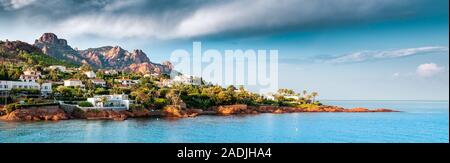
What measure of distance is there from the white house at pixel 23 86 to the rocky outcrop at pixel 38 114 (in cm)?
421

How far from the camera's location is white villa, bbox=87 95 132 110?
21.0 m

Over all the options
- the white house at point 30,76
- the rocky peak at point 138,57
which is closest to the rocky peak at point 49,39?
the rocky peak at point 138,57

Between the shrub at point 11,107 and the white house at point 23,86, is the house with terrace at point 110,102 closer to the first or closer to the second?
the shrub at point 11,107

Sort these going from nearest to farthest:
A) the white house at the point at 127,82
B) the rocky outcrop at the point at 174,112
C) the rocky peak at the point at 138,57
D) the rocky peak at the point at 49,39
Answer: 1. the rocky outcrop at the point at 174,112
2. the white house at the point at 127,82
3. the rocky peak at the point at 49,39
4. the rocky peak at the point at 138,57

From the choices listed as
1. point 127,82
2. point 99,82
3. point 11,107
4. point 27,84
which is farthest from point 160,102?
point 127,82

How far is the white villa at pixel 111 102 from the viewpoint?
21.0 m

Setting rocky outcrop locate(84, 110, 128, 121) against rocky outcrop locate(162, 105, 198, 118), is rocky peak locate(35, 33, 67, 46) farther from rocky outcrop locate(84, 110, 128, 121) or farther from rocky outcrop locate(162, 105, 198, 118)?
rocky outcrop locate(84, 110, 128, 121)

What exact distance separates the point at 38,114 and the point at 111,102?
4507 millimetres

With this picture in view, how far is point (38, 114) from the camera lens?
18172 mm

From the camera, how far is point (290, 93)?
126 feet

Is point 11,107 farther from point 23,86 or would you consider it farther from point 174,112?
point 174,112
